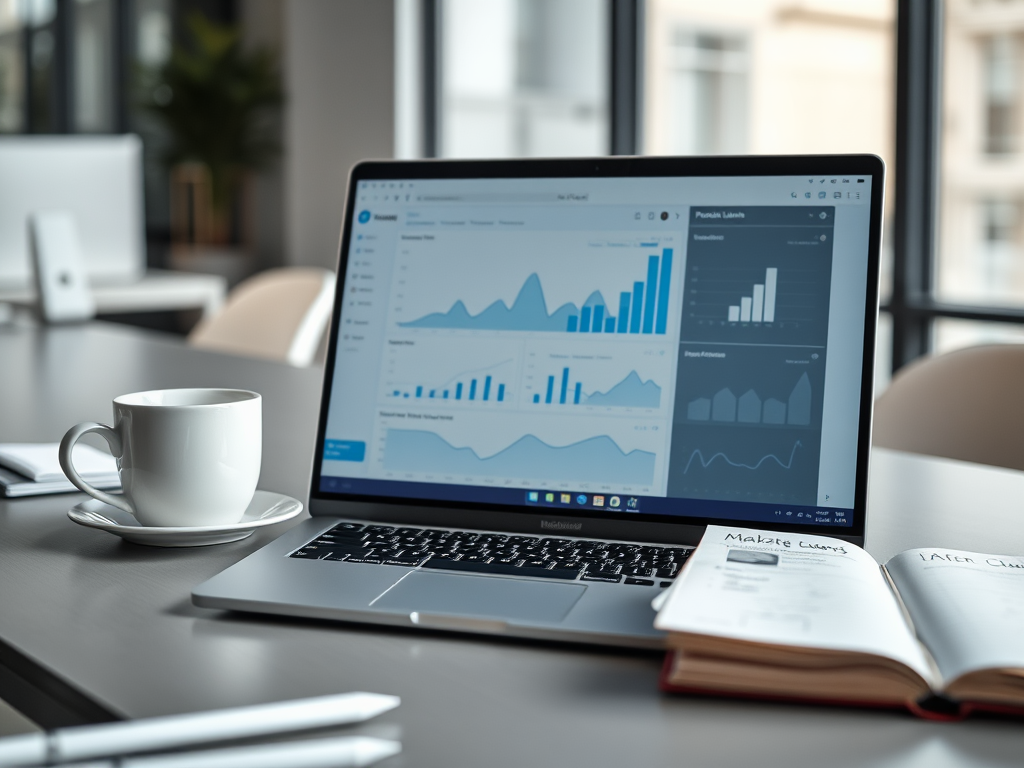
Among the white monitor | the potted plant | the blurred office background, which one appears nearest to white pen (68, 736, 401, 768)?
the blurred office background

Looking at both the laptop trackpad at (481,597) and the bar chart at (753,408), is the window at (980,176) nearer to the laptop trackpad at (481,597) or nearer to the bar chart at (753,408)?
the bar chart at (753,408)

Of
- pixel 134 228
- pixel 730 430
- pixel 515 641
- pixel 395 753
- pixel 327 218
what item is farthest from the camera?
pixel 327 218

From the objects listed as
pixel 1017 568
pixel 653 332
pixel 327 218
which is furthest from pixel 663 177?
pixel 327 218

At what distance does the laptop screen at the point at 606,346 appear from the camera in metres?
0.78

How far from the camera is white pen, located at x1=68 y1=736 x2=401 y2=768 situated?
1.49 ft

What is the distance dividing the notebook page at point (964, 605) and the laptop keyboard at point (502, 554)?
15 centimetres

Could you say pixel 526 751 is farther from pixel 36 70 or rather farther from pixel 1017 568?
pixel 36 70

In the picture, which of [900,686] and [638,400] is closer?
[900,686]

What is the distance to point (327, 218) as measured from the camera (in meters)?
4.74

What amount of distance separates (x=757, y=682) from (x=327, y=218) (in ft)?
14.4

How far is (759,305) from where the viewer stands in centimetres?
80

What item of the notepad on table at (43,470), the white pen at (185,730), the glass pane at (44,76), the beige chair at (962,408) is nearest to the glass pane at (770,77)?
the beige chair at (962,408)

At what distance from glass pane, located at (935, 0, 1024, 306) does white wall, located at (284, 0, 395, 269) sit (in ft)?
7.31

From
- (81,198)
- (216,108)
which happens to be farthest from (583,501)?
(216,108)
